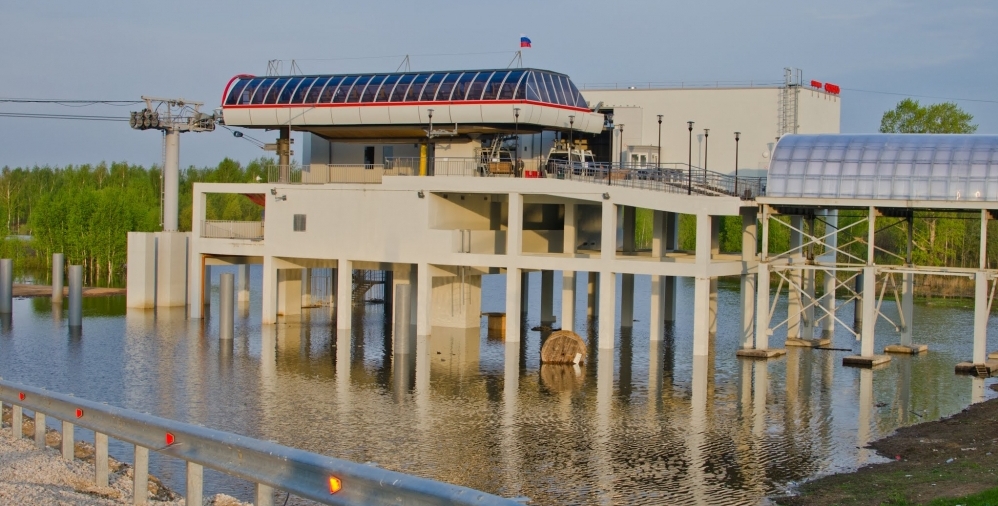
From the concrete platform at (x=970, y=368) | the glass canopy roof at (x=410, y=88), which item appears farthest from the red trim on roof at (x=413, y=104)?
the concrete platform at (x=970, y=368)

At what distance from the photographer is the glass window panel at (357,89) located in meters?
53.3

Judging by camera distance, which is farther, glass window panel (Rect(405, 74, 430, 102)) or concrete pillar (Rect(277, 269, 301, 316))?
concrete pillar (Rect(277, 269, 301, 316))

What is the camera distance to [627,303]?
56750mm

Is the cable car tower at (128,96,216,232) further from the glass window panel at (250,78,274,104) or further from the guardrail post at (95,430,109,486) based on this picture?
the guardrail post at (95,430,109,486)

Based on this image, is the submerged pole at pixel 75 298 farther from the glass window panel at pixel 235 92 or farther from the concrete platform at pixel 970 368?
the concrete platform at pixel 970 368

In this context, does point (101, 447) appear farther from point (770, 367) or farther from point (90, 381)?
point (770, 367)

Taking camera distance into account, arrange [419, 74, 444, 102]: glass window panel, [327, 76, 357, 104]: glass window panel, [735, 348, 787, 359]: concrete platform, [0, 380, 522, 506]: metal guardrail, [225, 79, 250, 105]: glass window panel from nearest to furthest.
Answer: [0, 380, 522, 506]: metal guardrail < [735, 348, 787, 359]: concrete platform < [419, 74, 444, 102]: glass window panel < [327, 76, 357, 104]: glass window panel < [225, 79, 250, 105]: glass window panel

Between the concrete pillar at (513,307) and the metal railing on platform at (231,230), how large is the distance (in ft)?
51.4

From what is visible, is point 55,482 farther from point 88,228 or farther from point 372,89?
point 88,228

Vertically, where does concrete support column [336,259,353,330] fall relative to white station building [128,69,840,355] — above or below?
below

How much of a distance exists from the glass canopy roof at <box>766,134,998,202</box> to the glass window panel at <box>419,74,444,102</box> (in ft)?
51.1

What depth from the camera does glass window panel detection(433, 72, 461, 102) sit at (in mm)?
51312

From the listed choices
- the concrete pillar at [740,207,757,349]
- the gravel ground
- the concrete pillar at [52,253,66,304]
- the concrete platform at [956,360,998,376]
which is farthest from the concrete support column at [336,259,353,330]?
the gravel ground

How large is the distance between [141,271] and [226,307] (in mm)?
14025
